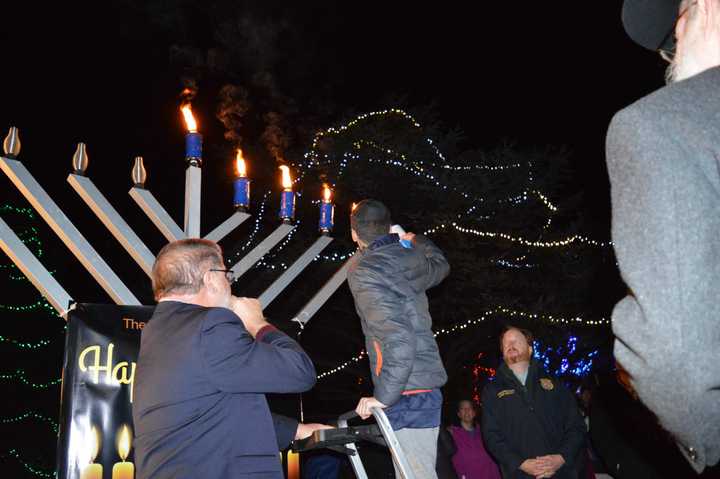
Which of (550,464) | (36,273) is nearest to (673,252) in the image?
(550,464)

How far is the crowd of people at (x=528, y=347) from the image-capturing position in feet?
2.83

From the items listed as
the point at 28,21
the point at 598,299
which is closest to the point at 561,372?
the point at 598,299

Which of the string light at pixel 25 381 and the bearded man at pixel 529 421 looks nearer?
the bearded man at pixel 529 421

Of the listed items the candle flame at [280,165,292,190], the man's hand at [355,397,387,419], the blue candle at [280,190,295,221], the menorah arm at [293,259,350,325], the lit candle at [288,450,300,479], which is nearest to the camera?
the man's hand at [355,397,387,419]

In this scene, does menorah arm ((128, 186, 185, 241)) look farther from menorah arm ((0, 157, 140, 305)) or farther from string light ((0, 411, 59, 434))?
string light ((0, 411, 59, 434))

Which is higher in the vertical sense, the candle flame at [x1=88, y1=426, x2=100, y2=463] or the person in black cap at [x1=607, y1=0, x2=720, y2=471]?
the person in black cap at [x1=607, y1=0, x2=720, y2=471]

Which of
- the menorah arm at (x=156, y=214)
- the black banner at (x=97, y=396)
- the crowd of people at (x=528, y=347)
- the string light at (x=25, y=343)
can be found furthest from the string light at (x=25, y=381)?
the crowd of people at (x=528, y=347)

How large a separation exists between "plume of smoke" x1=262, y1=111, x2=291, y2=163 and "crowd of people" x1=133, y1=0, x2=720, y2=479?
5.16m

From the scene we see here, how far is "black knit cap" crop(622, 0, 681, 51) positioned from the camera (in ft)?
4.14

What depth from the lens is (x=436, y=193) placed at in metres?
7.80

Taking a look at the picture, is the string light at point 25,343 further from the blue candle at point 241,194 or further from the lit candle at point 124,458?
the lit candle at point 124,458

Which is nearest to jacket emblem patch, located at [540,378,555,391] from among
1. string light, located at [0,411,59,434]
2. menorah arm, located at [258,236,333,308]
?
menorah arm, located at [258,236,333,308]

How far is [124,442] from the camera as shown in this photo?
11.1 ft

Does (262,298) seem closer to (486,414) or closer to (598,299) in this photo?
(486,414)
